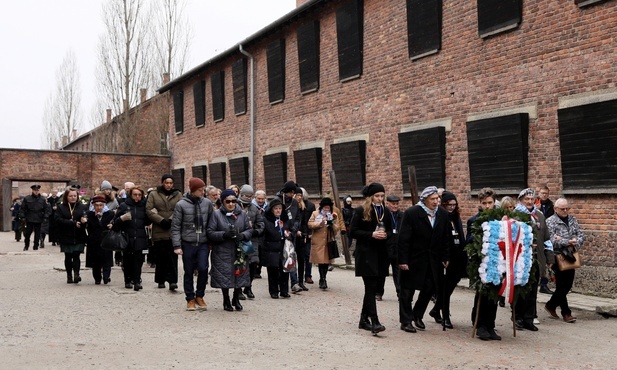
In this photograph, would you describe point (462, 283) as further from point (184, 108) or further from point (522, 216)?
point (184, 108)

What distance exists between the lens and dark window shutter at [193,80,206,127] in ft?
94.8

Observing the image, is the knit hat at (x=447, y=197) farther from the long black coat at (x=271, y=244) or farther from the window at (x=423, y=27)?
the window at (x=423, y=27)

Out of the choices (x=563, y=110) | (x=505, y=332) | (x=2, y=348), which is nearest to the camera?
(x=2, y=348)

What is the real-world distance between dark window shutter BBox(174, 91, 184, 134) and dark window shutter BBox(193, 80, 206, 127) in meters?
2.03

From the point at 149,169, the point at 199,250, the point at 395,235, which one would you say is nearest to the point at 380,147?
the point at 395,235

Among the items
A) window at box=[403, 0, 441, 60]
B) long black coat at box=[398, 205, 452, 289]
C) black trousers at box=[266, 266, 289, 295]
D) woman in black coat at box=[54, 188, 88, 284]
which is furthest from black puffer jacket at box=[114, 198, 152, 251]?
window at box=[403, 0, 441, 60]

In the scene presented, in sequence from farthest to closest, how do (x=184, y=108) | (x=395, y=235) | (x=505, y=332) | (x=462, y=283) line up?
(x=184, y=108) → (x=462, y=283) → (x=395, y=235) → (x=505, y=332)

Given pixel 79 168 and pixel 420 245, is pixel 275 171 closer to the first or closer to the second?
pixel 79 168

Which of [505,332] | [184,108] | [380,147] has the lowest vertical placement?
[505,332]

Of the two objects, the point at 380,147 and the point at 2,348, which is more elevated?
the point at 380,147

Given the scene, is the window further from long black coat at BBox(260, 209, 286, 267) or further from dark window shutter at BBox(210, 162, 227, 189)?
dark window shutter at BBox(210, 162, 227, 189)

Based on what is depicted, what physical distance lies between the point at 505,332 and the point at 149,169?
88.6ft

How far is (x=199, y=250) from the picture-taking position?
10.0 m

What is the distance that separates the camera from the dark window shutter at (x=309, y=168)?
20.2 m
